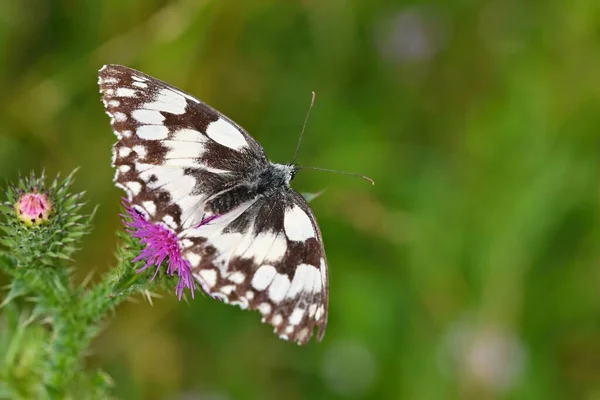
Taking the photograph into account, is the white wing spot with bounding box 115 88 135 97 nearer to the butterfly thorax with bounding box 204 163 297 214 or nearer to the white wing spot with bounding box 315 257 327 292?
the butterfly thorax with bounding box 204 163 297 214

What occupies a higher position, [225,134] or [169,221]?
[225,134]

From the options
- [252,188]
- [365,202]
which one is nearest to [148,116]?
[252,188]

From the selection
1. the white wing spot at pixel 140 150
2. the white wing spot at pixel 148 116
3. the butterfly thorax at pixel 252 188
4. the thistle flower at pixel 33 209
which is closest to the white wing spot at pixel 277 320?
the butterfly thorax at pixel 252 188

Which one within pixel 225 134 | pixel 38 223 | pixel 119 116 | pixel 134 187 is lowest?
pixel 38 223

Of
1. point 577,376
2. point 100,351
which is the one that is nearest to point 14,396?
point 100,351

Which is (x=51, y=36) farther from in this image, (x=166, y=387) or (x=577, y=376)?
(x=577, y=376)

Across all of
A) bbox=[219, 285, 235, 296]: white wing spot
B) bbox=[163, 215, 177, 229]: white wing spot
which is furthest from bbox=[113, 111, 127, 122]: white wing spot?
bbox=[219, 285, 235, 296]: white wing spot

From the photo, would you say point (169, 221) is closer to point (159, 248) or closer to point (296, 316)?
point (159, 248)
